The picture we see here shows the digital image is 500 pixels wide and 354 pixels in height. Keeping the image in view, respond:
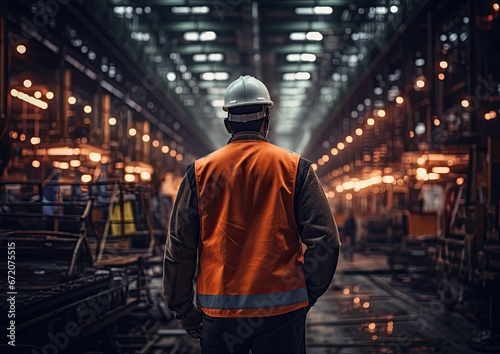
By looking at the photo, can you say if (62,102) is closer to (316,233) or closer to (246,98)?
(246,98)

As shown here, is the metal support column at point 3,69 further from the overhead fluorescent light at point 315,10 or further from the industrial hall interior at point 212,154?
the overhead fluorescent light at point 315,10

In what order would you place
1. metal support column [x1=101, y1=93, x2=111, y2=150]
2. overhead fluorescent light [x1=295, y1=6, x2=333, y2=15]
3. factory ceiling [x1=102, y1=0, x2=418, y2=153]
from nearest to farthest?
metal support column [x1=101, y1=93, x2=111, y2=150] → factory ceiling [x1=102, y1=0, x2=418, y2=153] → overhead fluorescent light [x1=295, y1=6, x2=333, y2=15]

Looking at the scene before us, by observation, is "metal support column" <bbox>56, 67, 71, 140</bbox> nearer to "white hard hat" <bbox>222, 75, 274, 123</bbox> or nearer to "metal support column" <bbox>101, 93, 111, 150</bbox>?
"metal support column" <bbox>101, 93, 111, 150</bbox>

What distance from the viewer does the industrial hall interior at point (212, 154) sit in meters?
6.77

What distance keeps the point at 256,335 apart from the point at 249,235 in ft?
1.38

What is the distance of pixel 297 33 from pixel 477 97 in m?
16.7

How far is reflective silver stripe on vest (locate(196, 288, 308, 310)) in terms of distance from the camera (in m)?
2.67

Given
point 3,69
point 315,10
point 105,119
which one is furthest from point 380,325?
point 315,10

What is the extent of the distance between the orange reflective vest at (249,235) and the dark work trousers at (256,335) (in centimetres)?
4

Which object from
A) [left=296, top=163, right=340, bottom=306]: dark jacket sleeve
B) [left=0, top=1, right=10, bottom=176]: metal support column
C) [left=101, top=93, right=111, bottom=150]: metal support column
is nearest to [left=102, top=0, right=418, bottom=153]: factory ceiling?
[left=101, top=93, right=111, bottom=150]: metal support column

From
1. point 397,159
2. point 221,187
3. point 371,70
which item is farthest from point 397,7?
point 221,187

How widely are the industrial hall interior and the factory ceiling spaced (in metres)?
0.11

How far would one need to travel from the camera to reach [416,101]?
16453 mm

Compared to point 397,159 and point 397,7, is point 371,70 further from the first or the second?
point 397,159
